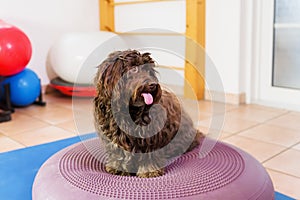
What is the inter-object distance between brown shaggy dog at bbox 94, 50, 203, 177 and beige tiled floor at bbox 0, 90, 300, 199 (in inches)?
17.1

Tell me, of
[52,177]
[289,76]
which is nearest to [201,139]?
[52,177]

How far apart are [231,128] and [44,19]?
8.14 feet

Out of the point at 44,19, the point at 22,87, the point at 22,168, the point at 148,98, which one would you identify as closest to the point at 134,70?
the point at 148,98

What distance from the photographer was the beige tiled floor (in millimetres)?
2008

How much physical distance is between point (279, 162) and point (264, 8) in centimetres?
171

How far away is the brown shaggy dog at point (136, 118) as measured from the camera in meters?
1.24

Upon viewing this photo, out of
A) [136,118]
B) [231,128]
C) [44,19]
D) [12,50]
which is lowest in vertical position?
[231,128]

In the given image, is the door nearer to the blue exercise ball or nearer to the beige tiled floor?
the beige tiled floor

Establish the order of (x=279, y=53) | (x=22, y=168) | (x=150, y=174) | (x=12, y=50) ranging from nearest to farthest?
(x=150, y=174), (x=22, y=168), (x=12, y=50), (x=279, y=53)

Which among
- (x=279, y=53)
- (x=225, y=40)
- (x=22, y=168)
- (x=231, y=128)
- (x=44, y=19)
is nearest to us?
(x=22, y=168)

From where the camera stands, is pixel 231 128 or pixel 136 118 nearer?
pixel 136 118

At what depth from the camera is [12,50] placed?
296 centimetres

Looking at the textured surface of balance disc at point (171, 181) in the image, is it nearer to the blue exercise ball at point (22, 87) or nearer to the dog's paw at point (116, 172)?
the dog's paw at point (116, 172)

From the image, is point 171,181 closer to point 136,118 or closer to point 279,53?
point 136,118
